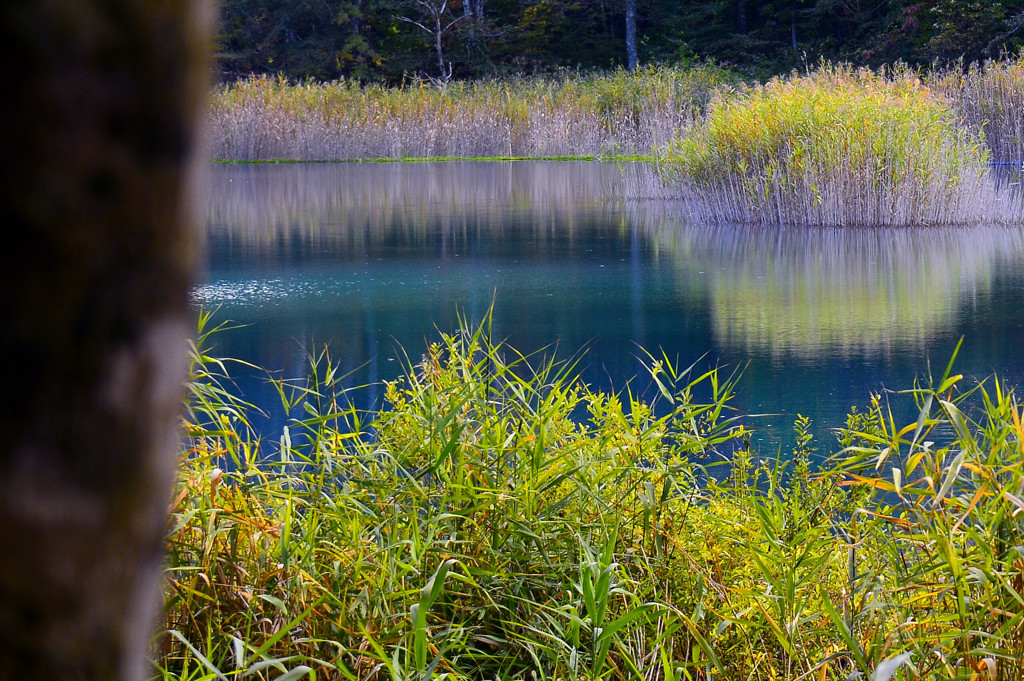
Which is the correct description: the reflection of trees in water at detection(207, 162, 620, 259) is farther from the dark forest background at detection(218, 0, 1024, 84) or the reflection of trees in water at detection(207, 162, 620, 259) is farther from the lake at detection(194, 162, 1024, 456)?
the dark forest background at detection(218, 0, 1024, 84)

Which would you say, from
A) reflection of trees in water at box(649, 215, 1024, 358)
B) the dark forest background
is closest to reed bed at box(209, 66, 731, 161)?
the dark forest background

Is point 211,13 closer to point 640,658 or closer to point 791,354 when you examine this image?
point 640,658

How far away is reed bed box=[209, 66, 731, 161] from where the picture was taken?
17656mm

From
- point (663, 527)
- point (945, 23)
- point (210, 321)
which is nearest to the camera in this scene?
point (663, 527)

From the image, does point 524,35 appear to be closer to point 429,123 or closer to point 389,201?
point 429,123

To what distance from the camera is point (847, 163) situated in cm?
895

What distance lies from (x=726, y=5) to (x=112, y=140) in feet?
104

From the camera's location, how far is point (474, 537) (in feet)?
8.19

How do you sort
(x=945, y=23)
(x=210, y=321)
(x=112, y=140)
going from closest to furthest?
(x=112, y=140), (x=210, y=321), (x=945, y=23)

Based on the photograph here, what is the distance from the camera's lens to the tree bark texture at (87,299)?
293mm

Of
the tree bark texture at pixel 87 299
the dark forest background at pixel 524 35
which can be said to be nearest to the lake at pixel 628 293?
the tree bark texture at pixel 87 299

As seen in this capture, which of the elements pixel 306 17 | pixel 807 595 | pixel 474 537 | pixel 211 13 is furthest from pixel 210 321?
pixel 306 17

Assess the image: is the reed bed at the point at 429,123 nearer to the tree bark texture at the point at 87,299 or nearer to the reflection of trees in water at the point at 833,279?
the reflection of trees in water at the point at 833,279

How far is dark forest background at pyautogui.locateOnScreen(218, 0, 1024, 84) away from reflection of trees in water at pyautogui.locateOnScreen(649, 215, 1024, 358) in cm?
1824
